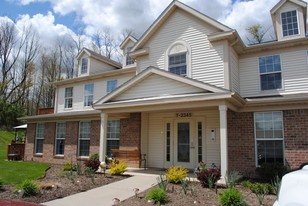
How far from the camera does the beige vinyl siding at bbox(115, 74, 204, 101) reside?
1158 cm

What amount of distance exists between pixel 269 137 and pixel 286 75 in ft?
10.5

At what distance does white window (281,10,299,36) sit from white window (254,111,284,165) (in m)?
4.69

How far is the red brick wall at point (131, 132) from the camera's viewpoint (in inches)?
571

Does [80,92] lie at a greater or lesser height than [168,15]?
lesser

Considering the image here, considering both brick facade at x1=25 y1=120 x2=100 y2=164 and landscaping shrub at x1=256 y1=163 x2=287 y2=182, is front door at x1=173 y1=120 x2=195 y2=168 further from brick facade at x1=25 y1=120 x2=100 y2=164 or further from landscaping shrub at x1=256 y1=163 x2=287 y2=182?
brick facade at x1=25 y1=120 x2=100 y2=164

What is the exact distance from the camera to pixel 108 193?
8734 mm

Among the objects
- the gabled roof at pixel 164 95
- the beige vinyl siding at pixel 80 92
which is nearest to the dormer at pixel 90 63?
the beige vinyl siding at pixel 80 92

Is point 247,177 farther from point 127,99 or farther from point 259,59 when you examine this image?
point 127,99

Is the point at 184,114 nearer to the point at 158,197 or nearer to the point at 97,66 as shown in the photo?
the point at 158,197

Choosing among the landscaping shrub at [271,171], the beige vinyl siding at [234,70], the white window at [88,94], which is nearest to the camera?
the landscaping shrub at [271,171]

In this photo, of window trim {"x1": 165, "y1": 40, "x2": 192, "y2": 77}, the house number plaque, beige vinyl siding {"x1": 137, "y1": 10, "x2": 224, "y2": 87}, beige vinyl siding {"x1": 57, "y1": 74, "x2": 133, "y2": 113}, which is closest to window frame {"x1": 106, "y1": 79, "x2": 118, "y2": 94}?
beige vinyl siding {"x1": 57, "y1": 74, "x2": 133, "y2": 113}

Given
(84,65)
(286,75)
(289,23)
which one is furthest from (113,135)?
(289,23)

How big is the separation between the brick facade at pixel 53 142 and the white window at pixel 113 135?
2.60 feet

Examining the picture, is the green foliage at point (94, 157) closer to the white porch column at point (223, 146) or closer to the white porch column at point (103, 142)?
the white porch column at point (103, 142)
